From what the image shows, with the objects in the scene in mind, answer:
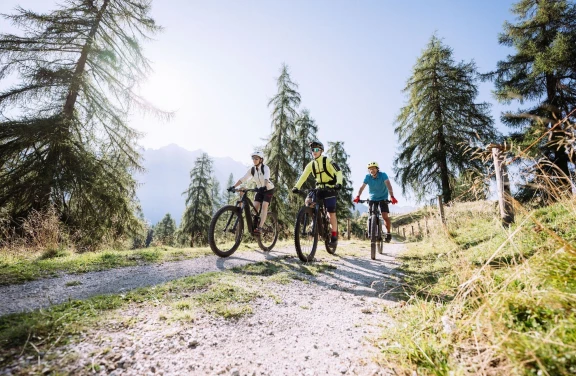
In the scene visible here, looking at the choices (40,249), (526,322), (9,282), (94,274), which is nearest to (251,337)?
Answer: (526,322)

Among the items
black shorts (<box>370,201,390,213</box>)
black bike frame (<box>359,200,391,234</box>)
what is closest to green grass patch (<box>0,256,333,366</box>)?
black bike frame (<box>359,200,391,234</box>)

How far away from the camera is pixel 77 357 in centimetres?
156

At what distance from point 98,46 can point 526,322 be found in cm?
1427

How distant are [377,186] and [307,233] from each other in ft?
8.84

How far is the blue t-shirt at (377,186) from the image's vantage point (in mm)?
6980

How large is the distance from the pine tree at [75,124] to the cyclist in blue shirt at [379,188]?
29.9 ft

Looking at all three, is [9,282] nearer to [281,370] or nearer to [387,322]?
[281,370]

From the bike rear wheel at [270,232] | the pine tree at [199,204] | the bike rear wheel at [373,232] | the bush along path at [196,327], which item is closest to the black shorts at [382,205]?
the bike rear wheel at [373,232]

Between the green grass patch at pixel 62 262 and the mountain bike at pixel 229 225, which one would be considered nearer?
the green grass patch at pixel 62 262

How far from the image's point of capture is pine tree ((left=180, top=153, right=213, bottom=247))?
1112 inches

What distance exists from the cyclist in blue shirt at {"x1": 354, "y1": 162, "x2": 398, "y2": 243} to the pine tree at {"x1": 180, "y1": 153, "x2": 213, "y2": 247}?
2276 centimetres

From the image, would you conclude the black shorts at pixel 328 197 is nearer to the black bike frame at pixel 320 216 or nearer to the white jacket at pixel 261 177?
the black bike frame at pixel 320 216

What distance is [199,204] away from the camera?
29.2 meters

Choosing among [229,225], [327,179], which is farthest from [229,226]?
[327,179]
